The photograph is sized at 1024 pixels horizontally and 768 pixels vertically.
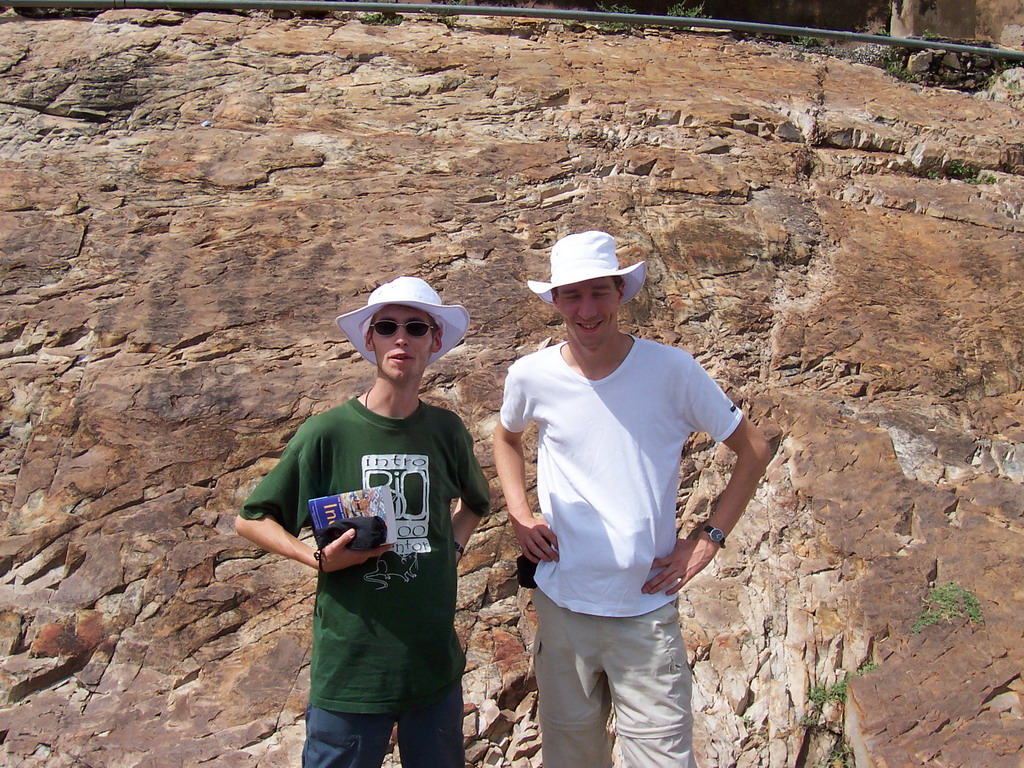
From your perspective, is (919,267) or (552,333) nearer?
(552,333)

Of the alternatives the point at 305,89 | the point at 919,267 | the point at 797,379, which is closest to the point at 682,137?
the point at 919,267

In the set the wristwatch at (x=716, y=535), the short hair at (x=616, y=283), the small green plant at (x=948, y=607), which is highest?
the short hair at (x=616, y=283)

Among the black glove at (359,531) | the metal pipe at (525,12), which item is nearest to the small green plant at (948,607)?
the black glove at (359,531)

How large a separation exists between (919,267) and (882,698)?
2.85m

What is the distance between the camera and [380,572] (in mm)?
2111

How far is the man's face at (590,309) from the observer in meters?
2.25

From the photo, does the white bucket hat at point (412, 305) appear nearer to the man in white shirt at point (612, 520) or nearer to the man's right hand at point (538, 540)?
the man in white shirt at point (612, 520)

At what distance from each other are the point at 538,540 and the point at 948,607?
1.87 meters

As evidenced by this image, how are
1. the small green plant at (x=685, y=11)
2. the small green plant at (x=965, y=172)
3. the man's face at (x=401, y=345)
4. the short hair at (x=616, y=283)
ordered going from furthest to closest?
the small green plant at (x=685, y=11), the small green plant at (x=965, y=172), the short hair at (x=616, y=283), the man's face at (x=401, y=345)

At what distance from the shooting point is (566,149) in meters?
5.36

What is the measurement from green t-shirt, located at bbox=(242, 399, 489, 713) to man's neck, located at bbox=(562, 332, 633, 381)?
440 mm

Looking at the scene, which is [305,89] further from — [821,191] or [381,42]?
[821,191]

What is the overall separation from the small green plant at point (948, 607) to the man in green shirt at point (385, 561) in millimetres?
1982

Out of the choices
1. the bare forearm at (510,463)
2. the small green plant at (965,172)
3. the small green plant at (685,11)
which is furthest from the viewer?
the small green plant at (685,11)
